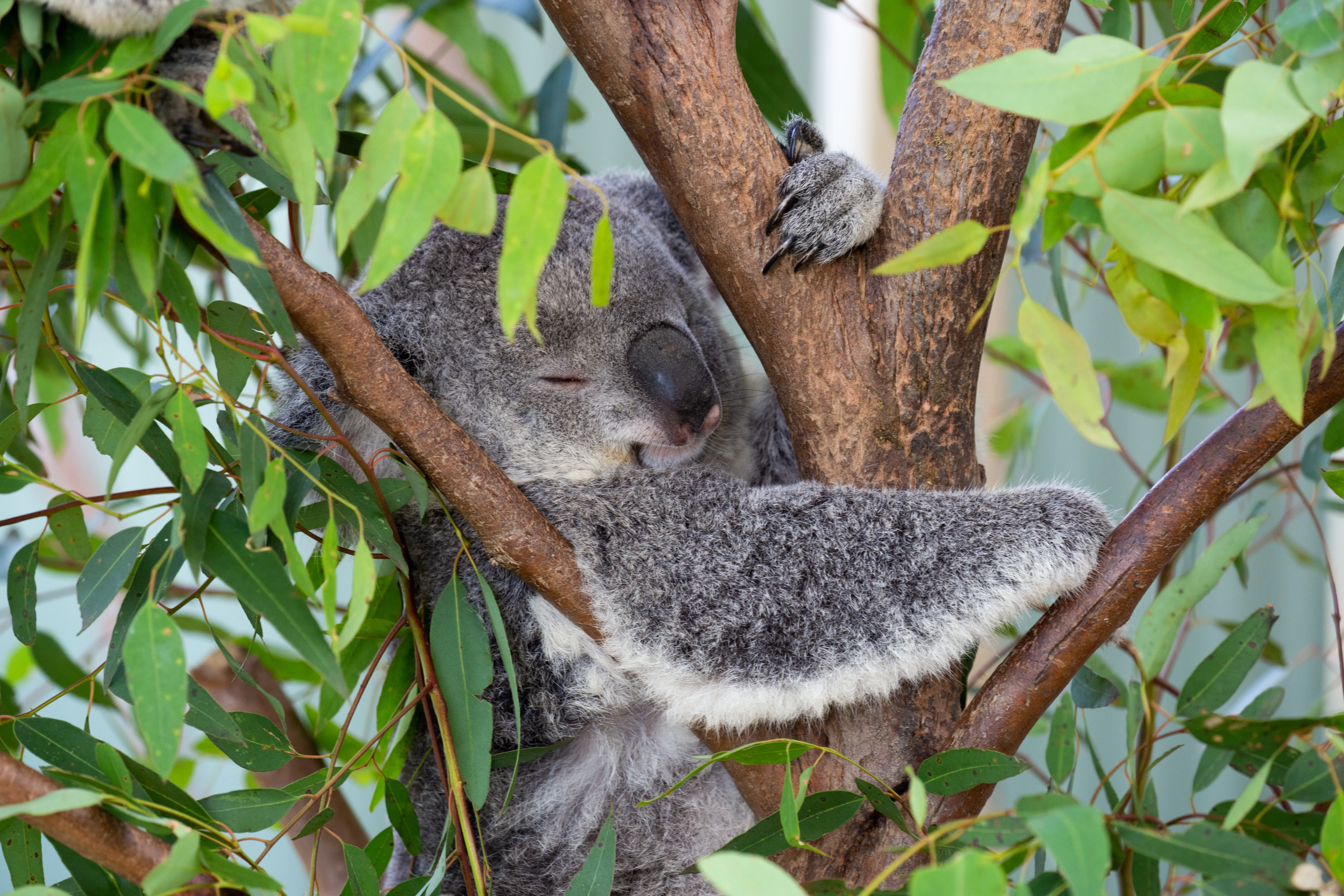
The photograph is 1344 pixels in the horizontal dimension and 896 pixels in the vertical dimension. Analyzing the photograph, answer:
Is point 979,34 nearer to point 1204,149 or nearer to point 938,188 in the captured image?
point 938,188

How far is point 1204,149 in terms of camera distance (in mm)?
756

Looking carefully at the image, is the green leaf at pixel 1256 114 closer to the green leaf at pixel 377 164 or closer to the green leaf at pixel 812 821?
the green leaf at pixel 377 164

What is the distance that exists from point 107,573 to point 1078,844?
2.92 ft

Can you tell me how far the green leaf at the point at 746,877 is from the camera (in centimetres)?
66

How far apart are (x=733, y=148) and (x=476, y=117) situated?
0.93 meters

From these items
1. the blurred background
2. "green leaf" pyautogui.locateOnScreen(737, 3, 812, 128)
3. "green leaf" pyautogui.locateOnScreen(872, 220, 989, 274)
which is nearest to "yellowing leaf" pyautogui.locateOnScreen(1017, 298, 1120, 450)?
"green leaf" pyautogui.locateOnScreen(872, 220, 989, 274)

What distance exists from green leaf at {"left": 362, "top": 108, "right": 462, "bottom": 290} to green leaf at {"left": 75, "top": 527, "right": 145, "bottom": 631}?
474 millimetres

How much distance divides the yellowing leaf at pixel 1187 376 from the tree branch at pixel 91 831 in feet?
2.89

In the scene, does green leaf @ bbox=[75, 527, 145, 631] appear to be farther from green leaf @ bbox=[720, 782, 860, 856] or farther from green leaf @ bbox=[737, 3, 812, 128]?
green leaf @ bbox=[737, 3, 812, 128]

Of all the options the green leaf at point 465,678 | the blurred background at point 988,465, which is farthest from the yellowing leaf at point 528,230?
the blurred background at point 988,465

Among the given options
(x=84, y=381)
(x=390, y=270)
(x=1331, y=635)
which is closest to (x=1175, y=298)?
(x=390, y=270)

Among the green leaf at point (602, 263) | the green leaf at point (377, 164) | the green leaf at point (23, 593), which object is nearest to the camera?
the green leaf at point (377, 164)

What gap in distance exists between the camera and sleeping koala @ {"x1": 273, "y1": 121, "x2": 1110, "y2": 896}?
129cm

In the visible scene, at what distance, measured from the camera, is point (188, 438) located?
92cm
